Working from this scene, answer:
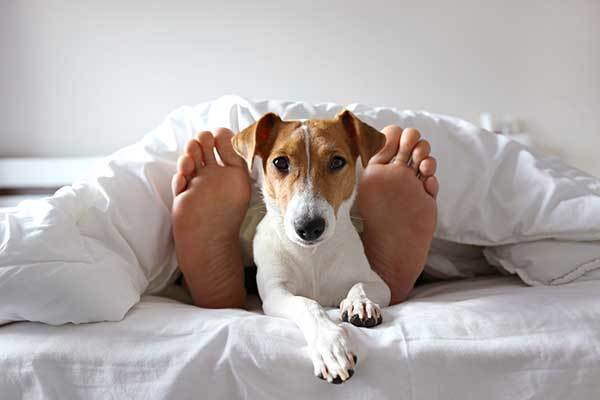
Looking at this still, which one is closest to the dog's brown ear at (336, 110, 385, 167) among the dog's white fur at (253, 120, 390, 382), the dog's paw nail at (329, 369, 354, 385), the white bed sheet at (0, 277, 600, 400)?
the dog's white fur at (253, 120, 390, 382)

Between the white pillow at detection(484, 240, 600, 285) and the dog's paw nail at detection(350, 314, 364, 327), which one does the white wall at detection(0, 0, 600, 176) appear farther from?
the dog's paw nail at detection(350, 314, 364, 327)

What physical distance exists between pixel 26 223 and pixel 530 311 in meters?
0.91

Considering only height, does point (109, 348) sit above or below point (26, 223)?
below

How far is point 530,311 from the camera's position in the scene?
102 centimetres

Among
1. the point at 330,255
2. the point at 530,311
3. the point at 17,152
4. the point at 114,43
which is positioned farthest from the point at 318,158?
the point at 17,152

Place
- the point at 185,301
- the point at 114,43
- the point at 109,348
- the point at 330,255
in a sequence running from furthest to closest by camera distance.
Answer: the point at 114,43 < the point at 185,301 < the point at 330,255 < the point at 109,348

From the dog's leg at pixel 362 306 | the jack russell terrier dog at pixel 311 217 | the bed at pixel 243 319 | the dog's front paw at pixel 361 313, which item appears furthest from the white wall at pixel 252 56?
the dog's front paw at pixel 361 313

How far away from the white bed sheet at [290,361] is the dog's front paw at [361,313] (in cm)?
3

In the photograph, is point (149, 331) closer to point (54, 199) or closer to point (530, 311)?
point (54, 199)

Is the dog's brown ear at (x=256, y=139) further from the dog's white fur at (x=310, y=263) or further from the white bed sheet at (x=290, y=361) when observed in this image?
the white bed sheet at (x=290, y=361)

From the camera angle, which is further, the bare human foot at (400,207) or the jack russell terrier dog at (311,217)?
the bare human foot at (400,207)

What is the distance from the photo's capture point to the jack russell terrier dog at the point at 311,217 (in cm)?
108

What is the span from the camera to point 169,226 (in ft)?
4.46

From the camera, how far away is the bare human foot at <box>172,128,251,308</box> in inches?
50.4
